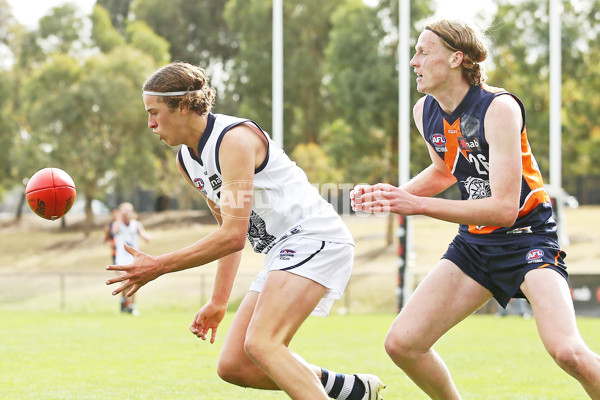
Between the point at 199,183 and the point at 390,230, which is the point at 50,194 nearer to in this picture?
the point at 199,183

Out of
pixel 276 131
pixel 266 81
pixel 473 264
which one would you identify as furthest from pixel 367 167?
pixel 473 264

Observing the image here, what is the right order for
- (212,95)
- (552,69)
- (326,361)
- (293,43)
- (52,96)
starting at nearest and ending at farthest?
(212,95) < (326,361) < (552,69) < (52,96) < (293,43)

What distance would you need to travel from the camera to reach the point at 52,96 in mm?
33125

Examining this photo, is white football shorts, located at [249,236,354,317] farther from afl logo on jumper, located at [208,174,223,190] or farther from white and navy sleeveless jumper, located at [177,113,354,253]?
afl logo on jumper, located at [208,174,223,190]

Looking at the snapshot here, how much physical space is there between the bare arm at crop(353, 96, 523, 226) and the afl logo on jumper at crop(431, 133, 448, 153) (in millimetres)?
390

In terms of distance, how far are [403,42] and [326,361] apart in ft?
36.6

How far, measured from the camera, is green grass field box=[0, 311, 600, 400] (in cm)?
678

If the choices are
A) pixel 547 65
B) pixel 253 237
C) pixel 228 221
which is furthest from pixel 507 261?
pixel 547 65

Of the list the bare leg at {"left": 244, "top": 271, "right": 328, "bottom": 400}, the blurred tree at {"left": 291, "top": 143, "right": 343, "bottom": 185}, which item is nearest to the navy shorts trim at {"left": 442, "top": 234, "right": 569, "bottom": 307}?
the bare leg at {"left": 244, "top": 271, "right": 328, "bottom": 400}

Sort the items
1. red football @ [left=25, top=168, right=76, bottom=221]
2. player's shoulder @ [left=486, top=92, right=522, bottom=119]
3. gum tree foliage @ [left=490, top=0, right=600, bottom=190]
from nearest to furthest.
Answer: player's shoulder @ [left=486, top=92, right=522, bottom=119] < red football @ [left=25, top=168, right=76, bottom=221] < gum tree foliage @ [left=490, top=0, right=600, bottom=190]

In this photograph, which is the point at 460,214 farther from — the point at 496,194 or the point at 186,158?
the point at 186,158

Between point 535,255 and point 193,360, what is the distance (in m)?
5.51

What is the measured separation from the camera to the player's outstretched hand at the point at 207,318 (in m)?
4.67

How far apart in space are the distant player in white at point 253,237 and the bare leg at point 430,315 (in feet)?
1.36
